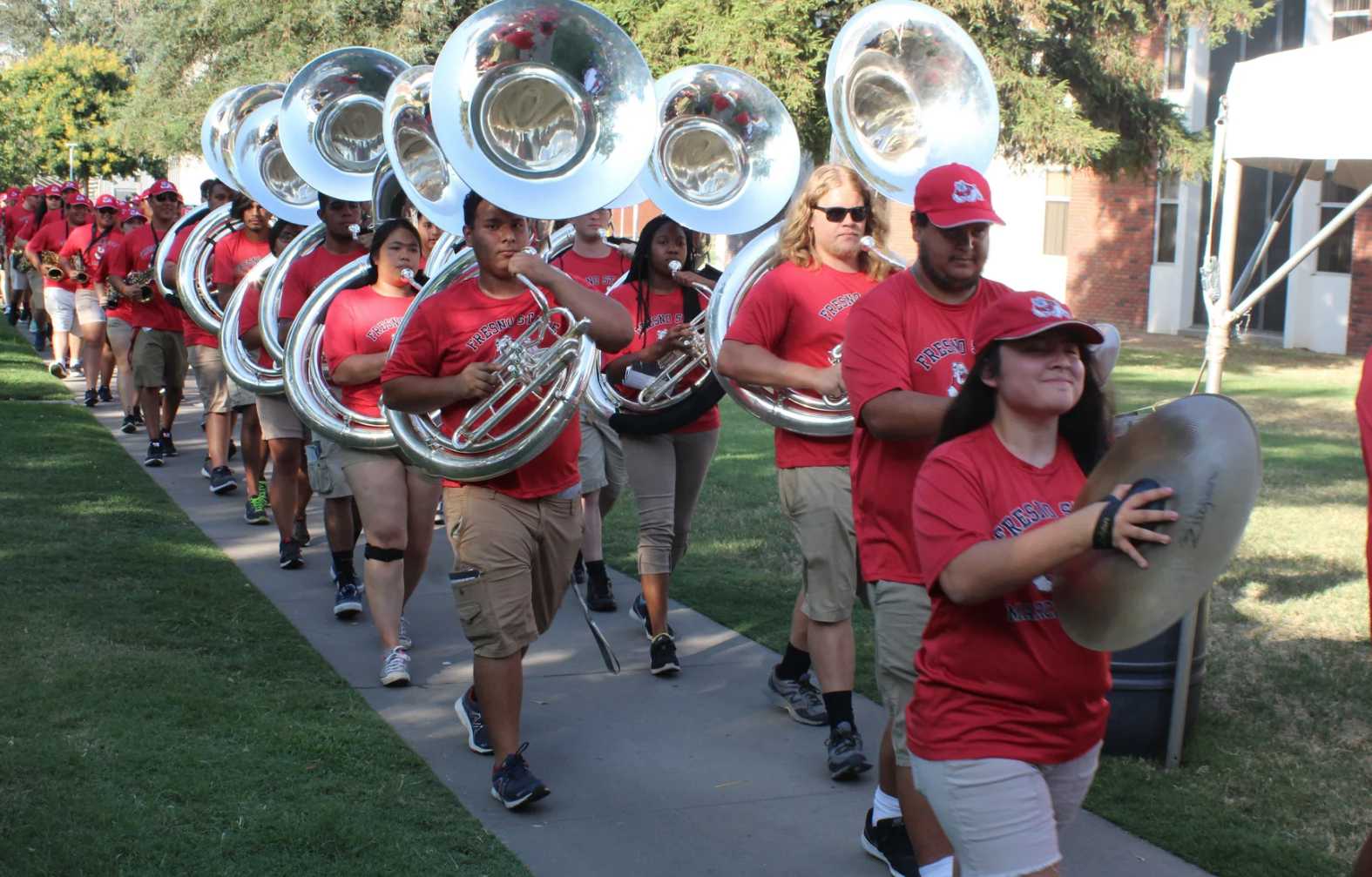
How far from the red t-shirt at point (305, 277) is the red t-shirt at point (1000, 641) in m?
4.83

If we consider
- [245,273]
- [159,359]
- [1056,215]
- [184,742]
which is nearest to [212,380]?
[245,273]

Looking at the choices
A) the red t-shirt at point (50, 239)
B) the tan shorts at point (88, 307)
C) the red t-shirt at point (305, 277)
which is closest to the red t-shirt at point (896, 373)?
the red t-shirt at point (305, 277)

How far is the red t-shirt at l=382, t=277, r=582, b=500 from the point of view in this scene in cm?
479

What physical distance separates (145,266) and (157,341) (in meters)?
0.61

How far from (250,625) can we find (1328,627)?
15.7ft

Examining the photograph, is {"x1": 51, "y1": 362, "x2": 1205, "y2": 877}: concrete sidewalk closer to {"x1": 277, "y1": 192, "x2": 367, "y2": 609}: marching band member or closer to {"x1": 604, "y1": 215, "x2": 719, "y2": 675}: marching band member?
{"x1": 277, "y1": 192, "x2": 367, "y2": 609}: marching band member

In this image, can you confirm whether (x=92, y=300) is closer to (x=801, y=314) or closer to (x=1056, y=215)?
(x=801, y=314)

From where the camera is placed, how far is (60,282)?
1568cm

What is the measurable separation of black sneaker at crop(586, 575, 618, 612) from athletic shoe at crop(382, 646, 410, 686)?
1423mm

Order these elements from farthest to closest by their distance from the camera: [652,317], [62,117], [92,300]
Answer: [62,117]
[92,300]
[652,317]

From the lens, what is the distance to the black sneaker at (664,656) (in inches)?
243

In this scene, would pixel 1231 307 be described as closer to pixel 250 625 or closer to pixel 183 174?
pixel 250 625

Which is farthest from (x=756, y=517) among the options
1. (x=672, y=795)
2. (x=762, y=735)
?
(x=672, y=795)

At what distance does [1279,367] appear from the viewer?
1973 centimetres
